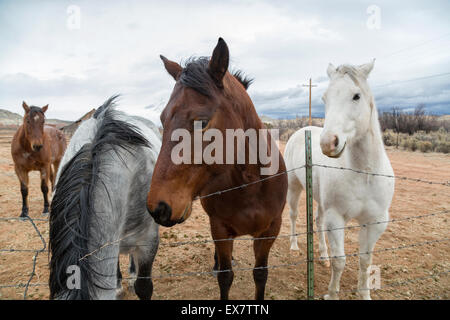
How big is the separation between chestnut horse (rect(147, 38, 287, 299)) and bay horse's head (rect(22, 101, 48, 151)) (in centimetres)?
488

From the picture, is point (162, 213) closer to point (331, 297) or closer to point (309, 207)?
point (309, 207)

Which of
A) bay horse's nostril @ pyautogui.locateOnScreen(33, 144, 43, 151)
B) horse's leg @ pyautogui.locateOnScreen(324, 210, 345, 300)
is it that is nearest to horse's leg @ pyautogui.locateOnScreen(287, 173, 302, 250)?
horse's leg @ pyautogui.locateOnScreen(324, 210, 345, 300)

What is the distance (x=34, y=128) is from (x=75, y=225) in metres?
5.27

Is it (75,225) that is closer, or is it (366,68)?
(75,225)

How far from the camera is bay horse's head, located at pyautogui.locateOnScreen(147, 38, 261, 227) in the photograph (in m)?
1.37

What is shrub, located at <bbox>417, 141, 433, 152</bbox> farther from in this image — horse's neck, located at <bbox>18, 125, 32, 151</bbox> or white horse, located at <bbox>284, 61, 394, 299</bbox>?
horse's neck, located at <bbox>18, 125, 32, 151</bbox>

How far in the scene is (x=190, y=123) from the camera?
150cm

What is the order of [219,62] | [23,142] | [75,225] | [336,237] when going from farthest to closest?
[23,142] < [336,237] < [219,62] < [75,225]

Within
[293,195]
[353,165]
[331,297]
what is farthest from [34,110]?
[331,297]

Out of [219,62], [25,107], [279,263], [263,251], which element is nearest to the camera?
[219,62]

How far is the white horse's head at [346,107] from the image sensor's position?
196 centimetres

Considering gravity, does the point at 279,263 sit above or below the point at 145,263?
below
